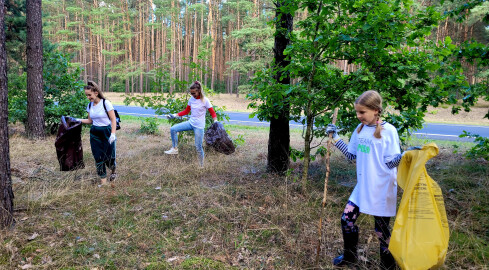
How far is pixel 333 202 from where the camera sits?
445 centimetres

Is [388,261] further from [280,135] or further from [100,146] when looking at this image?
[100,146]

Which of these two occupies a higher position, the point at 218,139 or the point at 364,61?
the point at 364,61

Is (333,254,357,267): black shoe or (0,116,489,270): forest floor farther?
(0,116,489,270): forest floor

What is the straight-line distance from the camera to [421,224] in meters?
2.30

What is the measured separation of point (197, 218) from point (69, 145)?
278 cm

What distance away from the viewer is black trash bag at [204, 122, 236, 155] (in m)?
7.16

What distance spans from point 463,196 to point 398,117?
57.2 inches

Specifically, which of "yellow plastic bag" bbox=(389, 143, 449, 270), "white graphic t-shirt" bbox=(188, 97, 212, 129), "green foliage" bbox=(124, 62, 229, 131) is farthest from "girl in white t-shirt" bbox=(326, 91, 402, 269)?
"green foliage" bbox=(124, 62, 229, 131)

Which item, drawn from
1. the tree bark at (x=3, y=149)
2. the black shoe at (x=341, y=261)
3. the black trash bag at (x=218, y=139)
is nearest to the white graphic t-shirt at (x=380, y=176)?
the black shoe at (x=341, y=261)

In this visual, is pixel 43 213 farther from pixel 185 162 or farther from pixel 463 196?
pixel 463 196

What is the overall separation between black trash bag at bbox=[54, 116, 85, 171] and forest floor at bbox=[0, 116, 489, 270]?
0.28 metres

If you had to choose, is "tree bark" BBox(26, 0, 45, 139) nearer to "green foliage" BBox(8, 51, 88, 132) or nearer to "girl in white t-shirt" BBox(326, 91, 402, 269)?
"green foliage" BBox(8, 51, 88, 132)

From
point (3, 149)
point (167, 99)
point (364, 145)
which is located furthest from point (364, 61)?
point (167, 99)

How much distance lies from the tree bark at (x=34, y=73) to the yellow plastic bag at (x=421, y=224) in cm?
968
